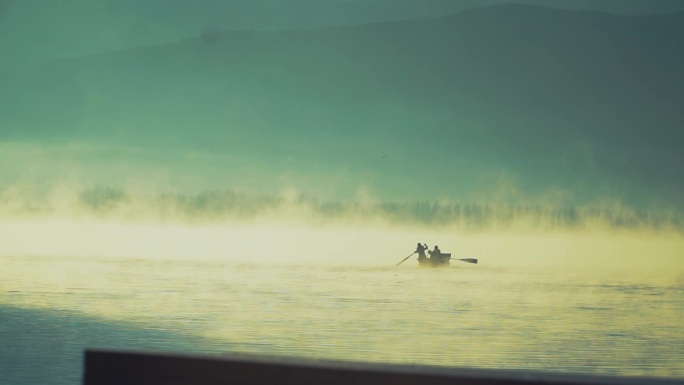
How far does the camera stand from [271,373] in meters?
1.43

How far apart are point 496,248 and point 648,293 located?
682 mm

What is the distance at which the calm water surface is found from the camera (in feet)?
10.5

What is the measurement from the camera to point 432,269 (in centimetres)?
337

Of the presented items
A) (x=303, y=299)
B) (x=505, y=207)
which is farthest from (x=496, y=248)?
(x=303, y=299)

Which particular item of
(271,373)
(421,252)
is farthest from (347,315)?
(271,373)

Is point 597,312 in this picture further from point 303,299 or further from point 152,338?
point 152,338

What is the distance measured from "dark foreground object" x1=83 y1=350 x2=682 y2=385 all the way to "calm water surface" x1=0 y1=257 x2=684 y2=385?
179cm

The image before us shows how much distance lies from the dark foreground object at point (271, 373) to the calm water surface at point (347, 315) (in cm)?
179

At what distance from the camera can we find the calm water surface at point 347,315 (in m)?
3.20

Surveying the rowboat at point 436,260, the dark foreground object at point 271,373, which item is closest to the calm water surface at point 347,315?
the rowboat at point 436,260

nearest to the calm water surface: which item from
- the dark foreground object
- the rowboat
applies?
A: the rowboat

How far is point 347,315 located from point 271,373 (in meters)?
1.93

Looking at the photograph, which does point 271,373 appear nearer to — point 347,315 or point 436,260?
point 347,315

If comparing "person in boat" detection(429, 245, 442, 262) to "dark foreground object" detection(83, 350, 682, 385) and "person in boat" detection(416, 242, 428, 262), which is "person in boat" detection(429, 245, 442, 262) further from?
"dark foreground object" detection(83, 350, 682, 385)
